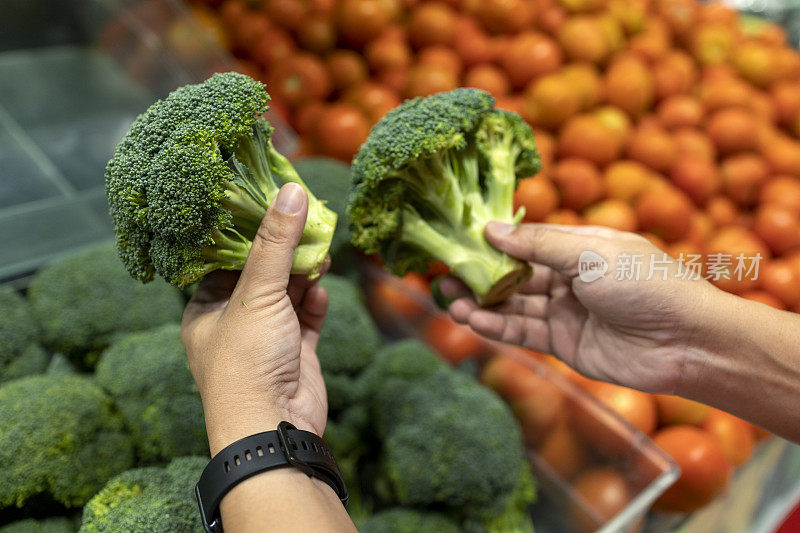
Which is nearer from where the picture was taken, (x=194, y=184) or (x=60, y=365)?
(x=194, y=184)

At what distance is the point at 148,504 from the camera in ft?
2.69

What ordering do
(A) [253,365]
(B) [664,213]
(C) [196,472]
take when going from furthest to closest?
(B) [664,213]
(C) [196,472]
(A) [253,365]

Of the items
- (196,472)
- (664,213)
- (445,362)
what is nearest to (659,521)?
(445,362)

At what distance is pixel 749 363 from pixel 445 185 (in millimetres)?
630

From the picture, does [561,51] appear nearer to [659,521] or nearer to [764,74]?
[764,74]

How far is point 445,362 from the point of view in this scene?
1.47 m

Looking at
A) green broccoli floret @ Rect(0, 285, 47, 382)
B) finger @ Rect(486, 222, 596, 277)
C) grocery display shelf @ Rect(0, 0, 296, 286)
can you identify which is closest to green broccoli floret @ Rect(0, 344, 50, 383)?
green broccoli floret @ Rect(0, 285, 47, 382)

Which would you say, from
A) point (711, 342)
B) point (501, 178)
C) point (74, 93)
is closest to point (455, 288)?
point (501, 178)

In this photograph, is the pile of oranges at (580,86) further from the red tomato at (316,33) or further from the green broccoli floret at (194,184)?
the green broccoli floret at (194,184)

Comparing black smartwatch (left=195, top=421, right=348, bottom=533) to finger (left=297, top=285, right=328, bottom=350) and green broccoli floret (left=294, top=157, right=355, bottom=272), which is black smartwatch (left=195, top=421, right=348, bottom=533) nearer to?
finger (left=297, top=285, right=328, bottom=350)

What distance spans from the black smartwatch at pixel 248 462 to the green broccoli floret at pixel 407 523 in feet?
1.49

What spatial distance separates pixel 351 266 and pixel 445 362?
1.29 feet

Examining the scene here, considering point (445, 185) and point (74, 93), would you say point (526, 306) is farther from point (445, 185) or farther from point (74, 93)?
point (74, 93)

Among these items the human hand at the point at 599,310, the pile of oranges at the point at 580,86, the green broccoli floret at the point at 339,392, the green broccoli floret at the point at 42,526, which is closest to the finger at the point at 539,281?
the human hand at the point at 599,310
